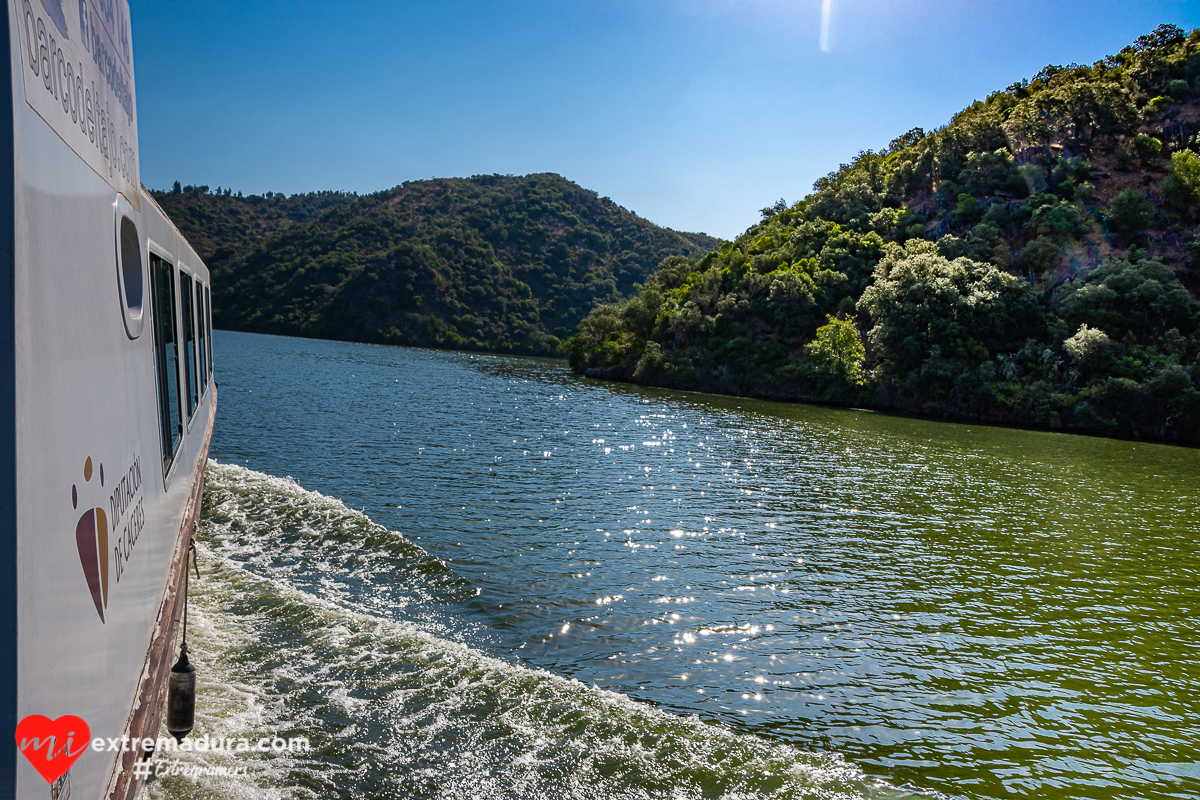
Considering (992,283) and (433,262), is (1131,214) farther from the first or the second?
(433,262)

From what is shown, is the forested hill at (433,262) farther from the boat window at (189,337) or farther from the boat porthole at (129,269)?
the boat porthole at (129,269)

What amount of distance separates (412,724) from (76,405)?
5.21m

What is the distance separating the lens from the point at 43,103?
8.43 ft

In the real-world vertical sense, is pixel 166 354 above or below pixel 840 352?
below

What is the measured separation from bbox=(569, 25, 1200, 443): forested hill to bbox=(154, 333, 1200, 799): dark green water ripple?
28.2 metres

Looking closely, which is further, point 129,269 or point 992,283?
point 992,283

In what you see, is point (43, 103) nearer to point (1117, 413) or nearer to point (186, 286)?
point (186, 286)

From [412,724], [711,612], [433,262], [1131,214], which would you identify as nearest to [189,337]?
[412,724]

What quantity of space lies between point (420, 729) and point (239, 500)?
9820 mm

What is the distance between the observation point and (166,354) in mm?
6770

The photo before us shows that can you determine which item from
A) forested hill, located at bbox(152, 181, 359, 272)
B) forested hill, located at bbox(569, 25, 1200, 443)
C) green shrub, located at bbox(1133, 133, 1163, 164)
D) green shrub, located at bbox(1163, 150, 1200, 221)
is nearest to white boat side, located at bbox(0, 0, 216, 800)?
forested hill, located at bbox(569, 25, 1200, 443)

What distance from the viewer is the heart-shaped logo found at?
7.43 feet

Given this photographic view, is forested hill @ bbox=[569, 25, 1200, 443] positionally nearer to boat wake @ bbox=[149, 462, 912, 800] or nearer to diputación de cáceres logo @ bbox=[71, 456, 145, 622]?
boat wake @ bbox=[149, 462, 912, 800]

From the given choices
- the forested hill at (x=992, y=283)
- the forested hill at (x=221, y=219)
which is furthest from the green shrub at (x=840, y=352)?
the forested hill at (x=221, y=219)
